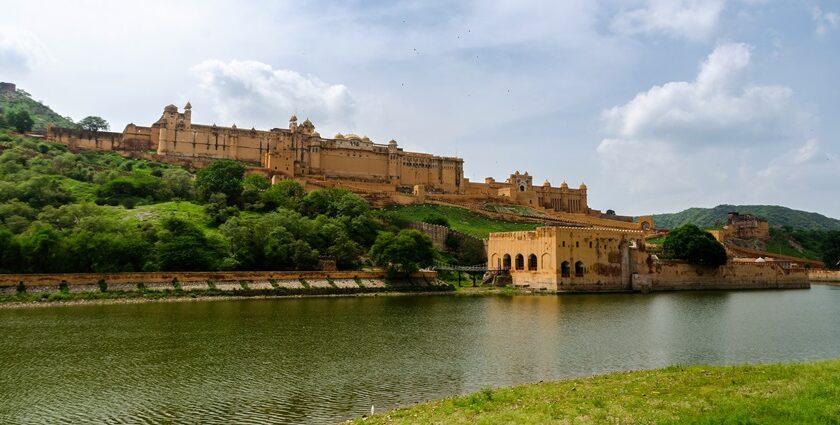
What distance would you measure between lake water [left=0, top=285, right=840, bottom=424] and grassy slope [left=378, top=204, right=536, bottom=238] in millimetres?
28685

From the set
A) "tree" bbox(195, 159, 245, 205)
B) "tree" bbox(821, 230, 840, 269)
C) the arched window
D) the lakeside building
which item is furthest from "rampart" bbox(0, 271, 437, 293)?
"tree" bbox(821, 230, 840, 269)

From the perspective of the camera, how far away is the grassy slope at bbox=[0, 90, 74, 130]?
4530 inches

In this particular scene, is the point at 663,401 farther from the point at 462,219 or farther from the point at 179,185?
the point at 462,219

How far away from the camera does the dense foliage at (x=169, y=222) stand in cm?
3553

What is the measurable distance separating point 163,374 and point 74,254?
23.2 m

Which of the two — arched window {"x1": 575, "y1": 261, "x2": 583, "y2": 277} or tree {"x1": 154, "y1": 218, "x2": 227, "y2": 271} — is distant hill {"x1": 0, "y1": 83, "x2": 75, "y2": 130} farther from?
arched window {"x1": 575, "y1": 261, "x2": 583, "y2": 277}

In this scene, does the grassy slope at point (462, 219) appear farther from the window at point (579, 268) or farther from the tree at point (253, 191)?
the window at point (579, 268)

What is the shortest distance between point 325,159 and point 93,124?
3589 centimetres

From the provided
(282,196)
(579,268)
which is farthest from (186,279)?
(579,268)

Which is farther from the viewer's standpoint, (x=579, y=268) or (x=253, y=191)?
(x=253, y=191)

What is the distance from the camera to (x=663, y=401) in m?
11.1

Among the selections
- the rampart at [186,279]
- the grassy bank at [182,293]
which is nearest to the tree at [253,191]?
the rampart at [186,279]

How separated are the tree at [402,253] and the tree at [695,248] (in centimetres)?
2128

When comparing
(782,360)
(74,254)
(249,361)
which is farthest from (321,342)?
(74,254)
